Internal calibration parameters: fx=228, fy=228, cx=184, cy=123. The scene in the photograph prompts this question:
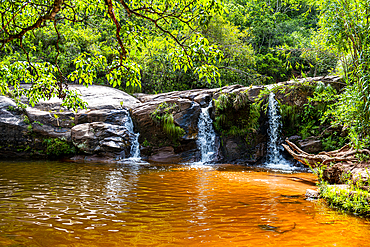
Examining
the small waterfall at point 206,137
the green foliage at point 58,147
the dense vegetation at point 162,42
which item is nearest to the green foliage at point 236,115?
the small waterfall at point 206,137

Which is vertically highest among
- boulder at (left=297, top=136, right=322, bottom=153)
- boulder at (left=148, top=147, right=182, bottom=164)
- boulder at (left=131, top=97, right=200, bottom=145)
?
boulder at (left=131, top=97, right=200, bottom=145)

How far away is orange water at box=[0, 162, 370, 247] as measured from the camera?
2.45 meters

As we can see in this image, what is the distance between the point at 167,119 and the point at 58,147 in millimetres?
5661

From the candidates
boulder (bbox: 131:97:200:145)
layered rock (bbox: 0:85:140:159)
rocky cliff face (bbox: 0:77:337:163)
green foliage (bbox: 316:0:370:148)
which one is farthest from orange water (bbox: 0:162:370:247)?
boulder (bbox: 131:97:200:145)

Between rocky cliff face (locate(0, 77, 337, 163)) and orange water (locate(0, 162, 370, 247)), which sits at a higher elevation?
rocky cliff face (locate(0, 77, 337, 163))

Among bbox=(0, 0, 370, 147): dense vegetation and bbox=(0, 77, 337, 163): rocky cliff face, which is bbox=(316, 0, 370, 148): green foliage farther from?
bbox=(0, 77, 337, 163): rocky cliff face

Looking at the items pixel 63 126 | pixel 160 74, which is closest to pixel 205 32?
pixel 160 74

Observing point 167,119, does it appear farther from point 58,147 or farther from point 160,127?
point 58,147

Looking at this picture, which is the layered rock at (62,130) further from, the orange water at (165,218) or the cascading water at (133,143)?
the orange water at (165,218)

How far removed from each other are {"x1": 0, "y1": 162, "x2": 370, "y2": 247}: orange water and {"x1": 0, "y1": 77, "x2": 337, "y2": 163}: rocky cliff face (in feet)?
21.1

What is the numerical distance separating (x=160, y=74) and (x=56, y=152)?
29.6ft

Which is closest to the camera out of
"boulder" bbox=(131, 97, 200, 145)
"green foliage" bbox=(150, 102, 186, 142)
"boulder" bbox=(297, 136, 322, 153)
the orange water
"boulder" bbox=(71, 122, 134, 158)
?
the orange water

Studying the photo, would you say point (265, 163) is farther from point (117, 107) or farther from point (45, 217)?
point (45, 217)

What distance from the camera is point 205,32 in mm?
17375
